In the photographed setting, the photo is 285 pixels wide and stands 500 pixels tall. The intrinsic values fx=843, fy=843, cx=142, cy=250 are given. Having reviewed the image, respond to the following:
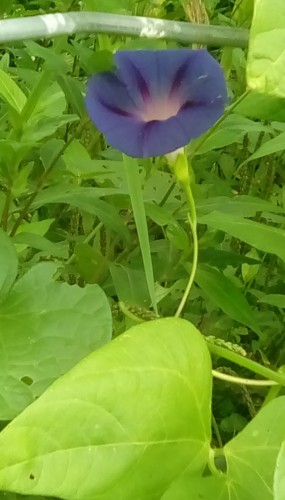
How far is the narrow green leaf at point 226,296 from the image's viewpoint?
0.61 meters

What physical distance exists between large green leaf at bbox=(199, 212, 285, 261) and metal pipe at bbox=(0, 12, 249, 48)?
0.14 m

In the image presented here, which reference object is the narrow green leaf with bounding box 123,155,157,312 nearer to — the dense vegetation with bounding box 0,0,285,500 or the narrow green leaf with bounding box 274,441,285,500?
the dense vegetation with bounding box 0,0,285,500

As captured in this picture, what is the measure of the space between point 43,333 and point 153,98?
131mm

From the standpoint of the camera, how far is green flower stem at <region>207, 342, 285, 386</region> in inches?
15.3

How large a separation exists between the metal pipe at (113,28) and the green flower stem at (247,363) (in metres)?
0.14

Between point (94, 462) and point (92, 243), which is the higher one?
point (94, 462)

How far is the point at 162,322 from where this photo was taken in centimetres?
35

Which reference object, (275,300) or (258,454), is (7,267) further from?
(275,300)

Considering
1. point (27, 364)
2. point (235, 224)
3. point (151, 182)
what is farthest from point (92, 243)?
point (27, 364)

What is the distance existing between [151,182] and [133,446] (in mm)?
468

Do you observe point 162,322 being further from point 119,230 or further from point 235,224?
point 119,230

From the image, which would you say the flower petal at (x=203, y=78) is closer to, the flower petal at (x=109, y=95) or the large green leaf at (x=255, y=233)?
the flower petal at (x=109, y=95)

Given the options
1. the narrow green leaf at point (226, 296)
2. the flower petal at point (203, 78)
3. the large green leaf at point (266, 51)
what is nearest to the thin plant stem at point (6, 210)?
the narrow green leaf at point (226, 296)

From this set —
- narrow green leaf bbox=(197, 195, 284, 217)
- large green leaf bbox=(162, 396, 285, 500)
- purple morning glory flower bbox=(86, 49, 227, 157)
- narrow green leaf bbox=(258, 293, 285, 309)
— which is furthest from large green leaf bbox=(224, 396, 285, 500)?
narrow green leaf bbox=(258, 293, 285, 309)
